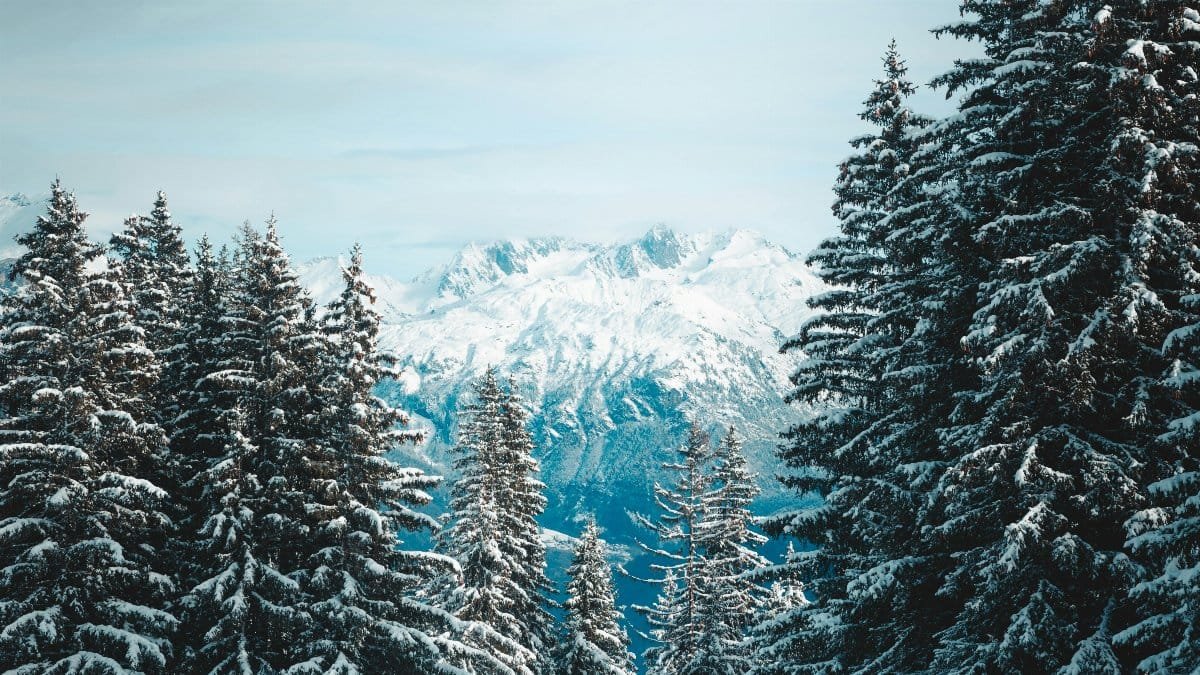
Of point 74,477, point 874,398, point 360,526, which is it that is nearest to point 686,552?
point 360,526

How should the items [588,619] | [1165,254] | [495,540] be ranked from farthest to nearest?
[588,619] → [495,540] → [1165,254]

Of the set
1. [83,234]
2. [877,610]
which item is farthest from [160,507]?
[877,610]

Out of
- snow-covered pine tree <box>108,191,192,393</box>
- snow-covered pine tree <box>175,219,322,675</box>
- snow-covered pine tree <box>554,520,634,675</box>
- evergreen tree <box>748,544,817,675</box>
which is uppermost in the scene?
snow-covered pine tree <box>108,191,192,393</box>

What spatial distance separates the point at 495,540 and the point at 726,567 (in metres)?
11.4

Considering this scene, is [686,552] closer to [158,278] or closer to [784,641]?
[784,641]

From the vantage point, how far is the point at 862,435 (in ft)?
62.4

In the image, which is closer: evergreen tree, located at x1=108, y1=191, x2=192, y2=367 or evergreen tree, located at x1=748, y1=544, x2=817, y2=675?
evergreen tree, located at x1=748, y1=544, x2=817, y2=675

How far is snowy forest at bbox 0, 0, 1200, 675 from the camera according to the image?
1345 centimetres

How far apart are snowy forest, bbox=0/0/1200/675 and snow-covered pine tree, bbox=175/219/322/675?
0.31 ft

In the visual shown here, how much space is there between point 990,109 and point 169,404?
999 inches

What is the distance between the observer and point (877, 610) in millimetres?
Answer: 18688

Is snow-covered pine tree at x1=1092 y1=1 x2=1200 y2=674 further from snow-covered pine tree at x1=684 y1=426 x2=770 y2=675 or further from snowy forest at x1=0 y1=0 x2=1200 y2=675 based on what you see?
snow-covered pine tree at x1=684 y1=426 x2=770 y2=675

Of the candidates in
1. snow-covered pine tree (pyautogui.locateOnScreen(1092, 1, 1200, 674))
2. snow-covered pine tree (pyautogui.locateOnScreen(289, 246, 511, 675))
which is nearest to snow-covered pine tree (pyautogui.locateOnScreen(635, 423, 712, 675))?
snow-covered pine tree (pyautogui.locateOnScreen(289, 246, 511, 675))

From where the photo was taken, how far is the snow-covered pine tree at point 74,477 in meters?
21.1
